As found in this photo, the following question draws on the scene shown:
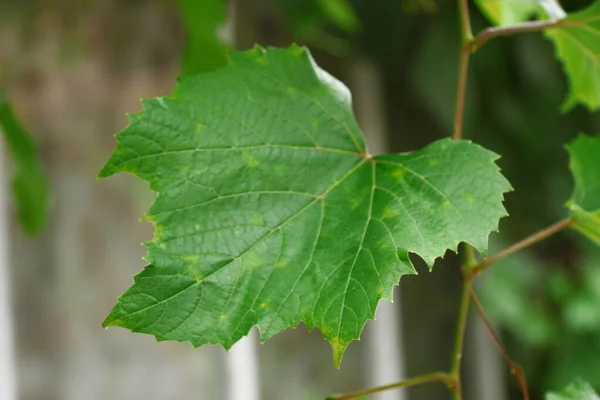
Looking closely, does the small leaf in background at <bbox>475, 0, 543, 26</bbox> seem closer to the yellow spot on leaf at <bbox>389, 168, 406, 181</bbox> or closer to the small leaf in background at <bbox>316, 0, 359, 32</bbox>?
the yellow spot on leaf at <bbox>389, 168, 406, 181</bbox>

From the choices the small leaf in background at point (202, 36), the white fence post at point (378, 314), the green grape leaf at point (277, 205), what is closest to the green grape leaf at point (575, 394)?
the green grape leaf at point (277, 205)

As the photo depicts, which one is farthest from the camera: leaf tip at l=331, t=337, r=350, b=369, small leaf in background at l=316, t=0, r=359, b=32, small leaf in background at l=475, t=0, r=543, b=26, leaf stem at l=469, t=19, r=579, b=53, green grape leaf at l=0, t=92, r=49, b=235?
small leaf in background at l=316, t=0, r=359, b=32

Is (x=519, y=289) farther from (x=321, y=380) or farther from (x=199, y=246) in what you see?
(x=199, y=246)

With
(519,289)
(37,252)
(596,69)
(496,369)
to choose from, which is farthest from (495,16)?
(496,369)

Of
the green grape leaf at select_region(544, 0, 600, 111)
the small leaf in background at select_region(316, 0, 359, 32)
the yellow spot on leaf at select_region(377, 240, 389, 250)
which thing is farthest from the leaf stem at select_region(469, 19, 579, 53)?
the small leaf in background at select_region(316, 0, 359, 32)

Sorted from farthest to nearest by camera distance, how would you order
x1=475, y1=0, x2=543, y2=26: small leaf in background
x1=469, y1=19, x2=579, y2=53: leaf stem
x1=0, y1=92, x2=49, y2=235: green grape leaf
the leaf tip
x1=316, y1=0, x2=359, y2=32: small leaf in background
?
x1=316, y1=0, x2=359, y2=32: small leaf in background, x1=0, y1=92, x2=49, y2=235: green grape leaf, x1=475, y1=0, x2=543, y2=26: small leaf in background, x1=469, y1=19, x2=579, y2=53: leaf stem, the leaf tip

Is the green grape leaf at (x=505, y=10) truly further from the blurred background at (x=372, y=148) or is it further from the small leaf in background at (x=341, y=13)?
the small leaf in background at (x=341, y=13)

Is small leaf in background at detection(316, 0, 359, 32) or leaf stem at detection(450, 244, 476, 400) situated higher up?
small leaf in background at detection(316, 0, 359, 32)
